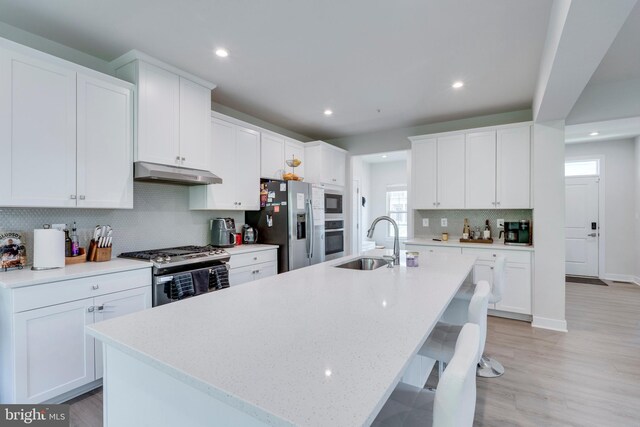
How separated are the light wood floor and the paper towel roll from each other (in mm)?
962

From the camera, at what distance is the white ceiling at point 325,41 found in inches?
80.1

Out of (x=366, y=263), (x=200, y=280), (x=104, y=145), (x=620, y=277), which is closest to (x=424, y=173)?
(x=366, y=263)

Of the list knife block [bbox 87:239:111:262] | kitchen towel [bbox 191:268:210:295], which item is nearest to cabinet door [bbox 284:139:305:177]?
kitchen towel [bbox 191:268:210:295]

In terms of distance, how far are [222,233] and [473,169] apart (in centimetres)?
330

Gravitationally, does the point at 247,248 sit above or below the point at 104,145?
below

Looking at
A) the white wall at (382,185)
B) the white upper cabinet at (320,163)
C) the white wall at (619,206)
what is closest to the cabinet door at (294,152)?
the white upper cabinet at (320,163)

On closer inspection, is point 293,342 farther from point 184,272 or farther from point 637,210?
point 637,210

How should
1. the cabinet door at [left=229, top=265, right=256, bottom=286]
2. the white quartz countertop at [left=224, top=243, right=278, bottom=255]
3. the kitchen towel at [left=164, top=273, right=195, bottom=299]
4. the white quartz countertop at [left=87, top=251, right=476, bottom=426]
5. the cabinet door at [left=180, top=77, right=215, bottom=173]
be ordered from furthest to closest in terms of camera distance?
the white quartz countertop at [left=224, top=243, right=278, bottom=255] < the cabinet door at [left=229, top=265, right=256, bottom=286] < the cabinet door at [left=180, top=77, right=215, bottom=173] < the kitchen towel at [left=164, top=273, right=195, bottom=299] < the white quartz countertop at [left=87, top=251, right=476, bottom=426]

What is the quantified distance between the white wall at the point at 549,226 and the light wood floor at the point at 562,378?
0.26 meters

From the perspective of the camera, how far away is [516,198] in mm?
3762

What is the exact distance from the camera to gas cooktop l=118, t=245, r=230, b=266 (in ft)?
8.21

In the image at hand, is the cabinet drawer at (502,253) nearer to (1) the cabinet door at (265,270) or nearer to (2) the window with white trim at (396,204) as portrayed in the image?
(1) the cabinet door at (265,270)

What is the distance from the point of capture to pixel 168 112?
111 inches

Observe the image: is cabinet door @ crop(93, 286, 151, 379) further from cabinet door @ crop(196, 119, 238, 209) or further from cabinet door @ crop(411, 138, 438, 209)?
cabinet door @ crop(411, 138, 438, 209)
